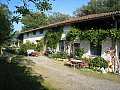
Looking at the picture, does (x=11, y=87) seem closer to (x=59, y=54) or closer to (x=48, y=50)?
(x=59, y=54)

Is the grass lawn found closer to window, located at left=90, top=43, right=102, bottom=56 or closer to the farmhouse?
the farmhouse

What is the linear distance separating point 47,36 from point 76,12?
34.0 meters

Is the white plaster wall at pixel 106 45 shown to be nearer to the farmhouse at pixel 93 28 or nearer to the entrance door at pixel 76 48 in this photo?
the farmhouse at pixel 93 28

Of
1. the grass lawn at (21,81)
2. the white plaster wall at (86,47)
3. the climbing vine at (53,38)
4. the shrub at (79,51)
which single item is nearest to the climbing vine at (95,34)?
the white plaster wall at (86,47)

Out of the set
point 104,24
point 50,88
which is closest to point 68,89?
point 50,88

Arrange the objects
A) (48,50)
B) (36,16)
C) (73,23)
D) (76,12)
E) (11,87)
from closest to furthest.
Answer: (36,16) → (11,87) → (73,23) → (48,50) → (76,12)

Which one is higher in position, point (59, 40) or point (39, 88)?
point (59, 40)

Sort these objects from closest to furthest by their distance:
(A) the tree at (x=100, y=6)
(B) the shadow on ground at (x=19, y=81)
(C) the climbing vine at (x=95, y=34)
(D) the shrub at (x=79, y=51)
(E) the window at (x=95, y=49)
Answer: (B) the shadow on ground at (x=19, y=81) < (C) the climbing vine at (x=95, y=34) < (E) the window at (x=95, y=49) < (D) the shrub at (x=79, y=51) < (A) the tree at (x=100, y=6)

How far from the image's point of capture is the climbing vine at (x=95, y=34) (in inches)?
669

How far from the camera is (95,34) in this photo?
62.1 feet

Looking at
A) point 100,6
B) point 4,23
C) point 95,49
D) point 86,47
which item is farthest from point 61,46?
point 100,6

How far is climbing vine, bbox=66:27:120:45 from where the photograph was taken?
17.0m

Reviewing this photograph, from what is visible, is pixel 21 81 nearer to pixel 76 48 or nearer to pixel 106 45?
pixel 106 45

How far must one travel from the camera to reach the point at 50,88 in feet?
33.7
